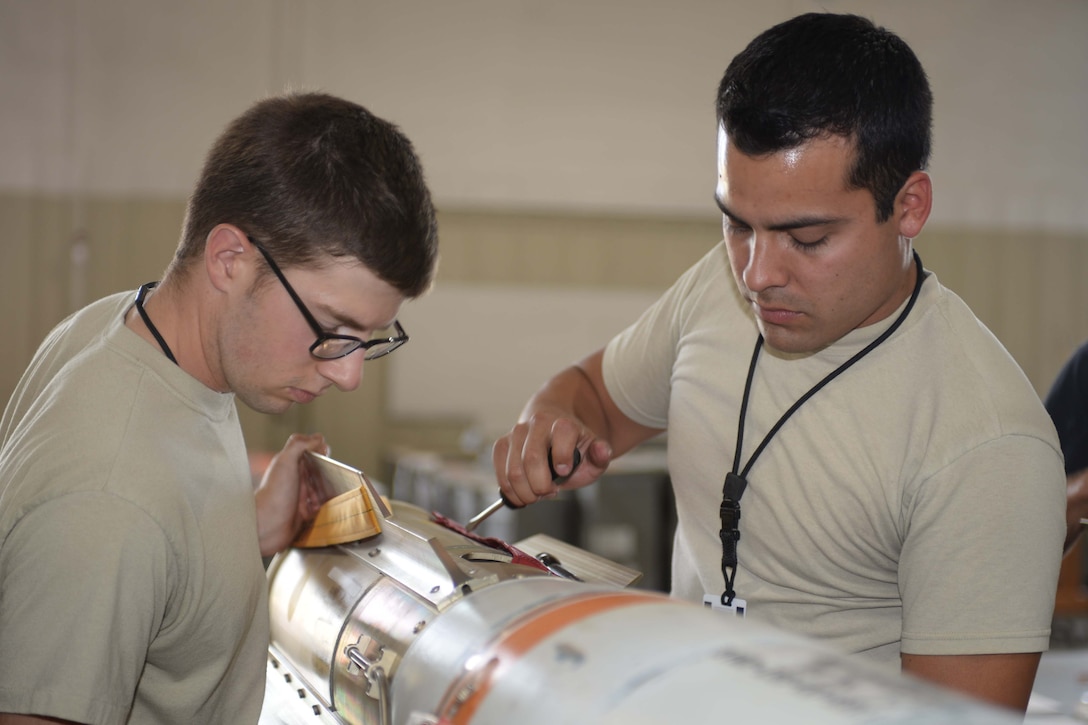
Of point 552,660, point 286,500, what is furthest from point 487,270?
point 552,660

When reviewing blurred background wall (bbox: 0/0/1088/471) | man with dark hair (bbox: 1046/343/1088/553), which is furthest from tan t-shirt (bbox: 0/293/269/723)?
blurred background wall (bbox: 0/0/1088/471)

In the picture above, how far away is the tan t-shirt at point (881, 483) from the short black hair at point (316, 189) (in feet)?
1.68

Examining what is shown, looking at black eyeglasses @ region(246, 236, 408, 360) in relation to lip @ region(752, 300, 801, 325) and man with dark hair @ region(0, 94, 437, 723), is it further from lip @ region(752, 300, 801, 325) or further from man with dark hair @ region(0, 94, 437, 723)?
lip @ region(752, 300, 801, 325)

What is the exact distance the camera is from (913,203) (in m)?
1.20

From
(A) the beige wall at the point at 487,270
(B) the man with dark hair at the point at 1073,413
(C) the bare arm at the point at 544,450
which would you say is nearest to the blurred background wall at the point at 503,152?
(A) the beige wall at the point at 487,270

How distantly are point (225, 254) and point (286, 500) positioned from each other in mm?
429

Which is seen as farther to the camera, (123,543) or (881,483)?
(881,483)

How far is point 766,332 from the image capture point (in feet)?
4.07

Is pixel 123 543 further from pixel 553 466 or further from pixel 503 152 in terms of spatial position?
pixel 503 152

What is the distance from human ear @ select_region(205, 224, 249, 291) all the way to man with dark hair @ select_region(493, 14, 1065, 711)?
18.3 inches

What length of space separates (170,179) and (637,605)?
581 cm

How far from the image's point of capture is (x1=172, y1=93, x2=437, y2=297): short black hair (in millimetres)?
1060

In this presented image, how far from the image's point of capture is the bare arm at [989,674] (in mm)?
1084

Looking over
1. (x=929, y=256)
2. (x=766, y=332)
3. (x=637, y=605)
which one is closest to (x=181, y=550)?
(x=637, y=605)
